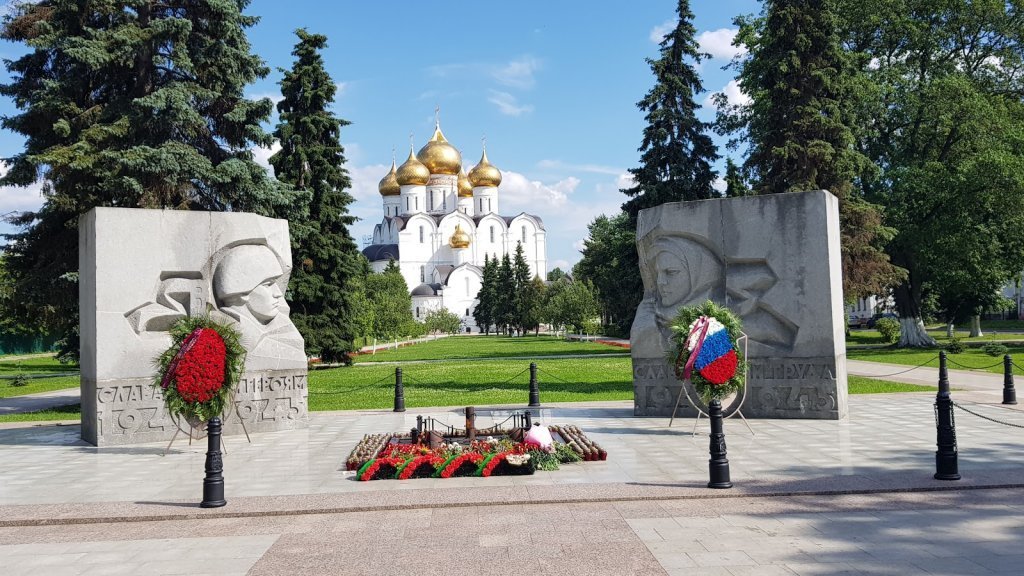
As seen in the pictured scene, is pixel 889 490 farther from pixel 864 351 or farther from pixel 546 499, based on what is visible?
pixel 864 351

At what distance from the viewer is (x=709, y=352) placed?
1129cm

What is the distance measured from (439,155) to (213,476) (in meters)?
98.5

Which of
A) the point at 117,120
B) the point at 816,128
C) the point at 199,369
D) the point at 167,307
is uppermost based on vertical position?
the point at 816,128

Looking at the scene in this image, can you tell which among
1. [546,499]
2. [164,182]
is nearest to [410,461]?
[546,499]

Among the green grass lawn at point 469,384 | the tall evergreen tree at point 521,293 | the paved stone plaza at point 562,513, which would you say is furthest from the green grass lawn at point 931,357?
the tall evergreen tree at point 521,293

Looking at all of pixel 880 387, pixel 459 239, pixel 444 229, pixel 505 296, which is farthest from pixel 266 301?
pixel 444 229

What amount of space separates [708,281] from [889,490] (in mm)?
6310

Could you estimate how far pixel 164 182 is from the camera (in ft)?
63.5

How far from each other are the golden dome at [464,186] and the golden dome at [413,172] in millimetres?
6449

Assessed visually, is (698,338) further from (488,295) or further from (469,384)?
(488,295)

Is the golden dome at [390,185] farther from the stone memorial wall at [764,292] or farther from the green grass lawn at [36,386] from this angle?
the stone memorial wall at [764,292]

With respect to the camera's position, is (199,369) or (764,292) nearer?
(199,369)

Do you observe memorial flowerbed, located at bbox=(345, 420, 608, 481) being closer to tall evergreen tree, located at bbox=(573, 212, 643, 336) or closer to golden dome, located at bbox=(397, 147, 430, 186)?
tall evergreen tree, located at bbox=(573, 212, 643, 336)

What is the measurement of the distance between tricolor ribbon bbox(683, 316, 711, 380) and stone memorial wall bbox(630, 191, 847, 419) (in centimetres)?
216
